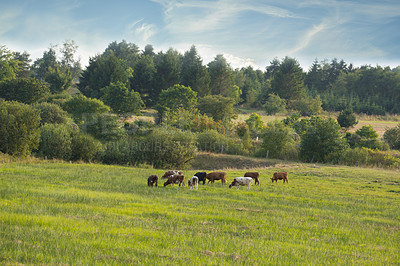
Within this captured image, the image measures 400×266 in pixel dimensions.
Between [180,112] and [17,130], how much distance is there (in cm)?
3430

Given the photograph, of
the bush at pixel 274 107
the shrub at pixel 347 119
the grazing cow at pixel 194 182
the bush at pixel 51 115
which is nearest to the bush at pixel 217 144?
the bush at pixel 51 115

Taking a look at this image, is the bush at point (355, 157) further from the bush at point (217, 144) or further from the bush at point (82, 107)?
the bush at point (82, 107)

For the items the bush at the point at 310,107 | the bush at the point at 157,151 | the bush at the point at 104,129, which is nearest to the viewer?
the bush at the point at 157,151

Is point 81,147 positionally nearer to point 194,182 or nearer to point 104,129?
point 104,129

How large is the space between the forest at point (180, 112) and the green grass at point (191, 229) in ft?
73.9

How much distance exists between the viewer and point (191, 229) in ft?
29.5

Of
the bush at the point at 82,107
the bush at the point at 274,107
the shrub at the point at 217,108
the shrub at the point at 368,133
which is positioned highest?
the bush at the point at 274,107

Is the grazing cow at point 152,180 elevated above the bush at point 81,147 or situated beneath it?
situated beneath

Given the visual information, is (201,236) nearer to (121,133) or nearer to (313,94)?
(121,133)

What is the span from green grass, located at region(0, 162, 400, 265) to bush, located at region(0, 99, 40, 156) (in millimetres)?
17735

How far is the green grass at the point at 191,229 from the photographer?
662 cm

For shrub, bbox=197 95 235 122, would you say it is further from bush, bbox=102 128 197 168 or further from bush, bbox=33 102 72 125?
bush, bbox=102 128 197 168

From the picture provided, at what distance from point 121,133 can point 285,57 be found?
248ft

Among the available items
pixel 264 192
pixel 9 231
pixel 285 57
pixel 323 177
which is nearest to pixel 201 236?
pixel 9 231
